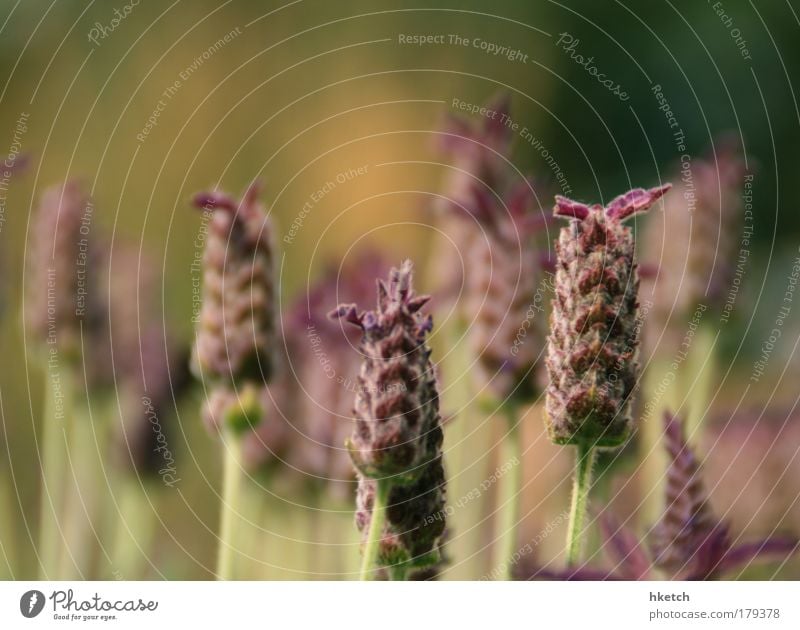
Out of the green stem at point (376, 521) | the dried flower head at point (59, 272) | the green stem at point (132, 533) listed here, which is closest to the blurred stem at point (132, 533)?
the green stem at point (132, 533)

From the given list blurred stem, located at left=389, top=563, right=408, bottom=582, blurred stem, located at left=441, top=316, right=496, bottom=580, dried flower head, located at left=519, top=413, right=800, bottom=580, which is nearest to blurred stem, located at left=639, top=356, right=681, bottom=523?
dried flower head, located at left=519, top=413, right=800, bottom=580

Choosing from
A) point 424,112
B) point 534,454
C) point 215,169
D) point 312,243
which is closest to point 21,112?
point 215,169

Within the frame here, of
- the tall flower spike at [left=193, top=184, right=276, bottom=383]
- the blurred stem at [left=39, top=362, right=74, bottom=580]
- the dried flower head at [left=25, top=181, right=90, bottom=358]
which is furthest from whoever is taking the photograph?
the blurred stem at [left=39, top=362, right=74, bottom=580]

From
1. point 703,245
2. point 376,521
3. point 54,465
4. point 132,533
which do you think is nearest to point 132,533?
point 132,533

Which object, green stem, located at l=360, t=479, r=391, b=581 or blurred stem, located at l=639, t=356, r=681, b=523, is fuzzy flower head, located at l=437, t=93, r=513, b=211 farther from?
green stem, located at l=360, t=479, r=391, b=581

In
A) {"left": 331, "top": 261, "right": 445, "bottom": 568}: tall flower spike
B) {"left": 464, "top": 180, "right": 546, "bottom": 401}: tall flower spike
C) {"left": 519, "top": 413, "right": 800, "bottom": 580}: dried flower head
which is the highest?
{"left": 464, "top": 180, "right": 546, "bottom": 401}: tall flower spike

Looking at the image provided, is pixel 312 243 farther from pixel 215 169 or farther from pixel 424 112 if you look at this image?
pixel 424 112

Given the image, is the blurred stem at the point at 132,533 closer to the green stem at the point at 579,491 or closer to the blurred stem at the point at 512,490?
the blurred stem at the point at 512,490

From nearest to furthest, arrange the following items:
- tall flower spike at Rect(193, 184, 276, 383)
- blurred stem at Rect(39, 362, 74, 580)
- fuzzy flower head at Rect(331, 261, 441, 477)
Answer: fuzzy flower head at Rect(331, 261, 441, 477) < tall flower spike at Rect(193, 184, 276, 383) < blurred stem at Rect(39, 362, 74, 580)
